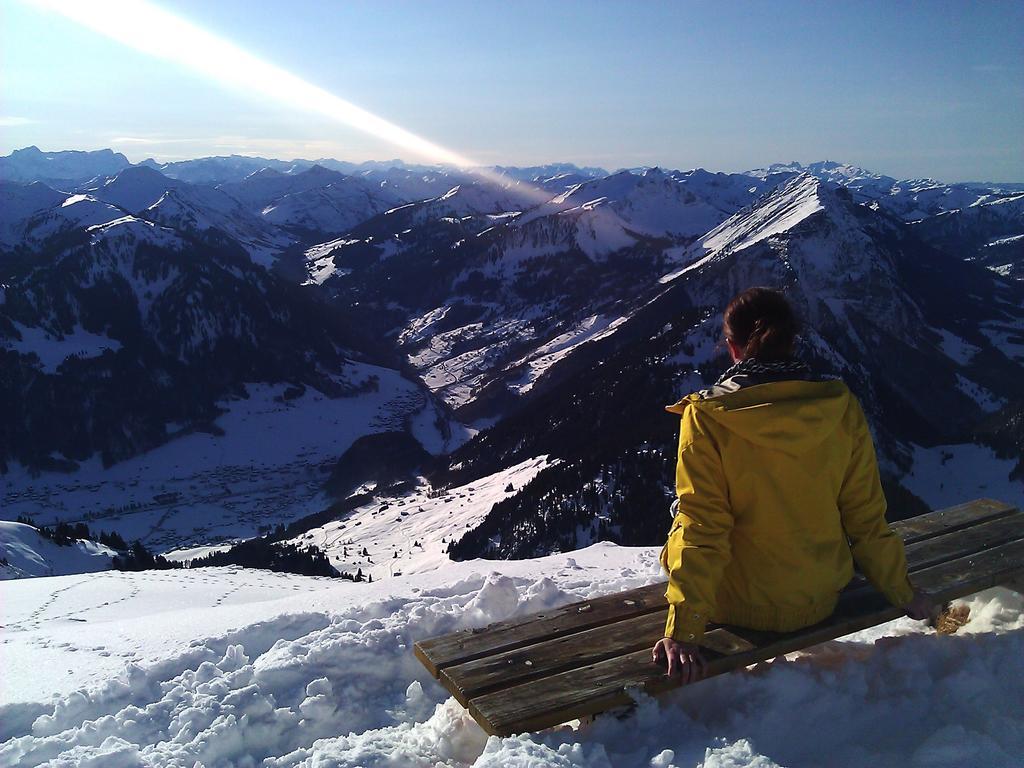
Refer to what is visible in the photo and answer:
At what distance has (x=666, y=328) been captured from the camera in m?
115

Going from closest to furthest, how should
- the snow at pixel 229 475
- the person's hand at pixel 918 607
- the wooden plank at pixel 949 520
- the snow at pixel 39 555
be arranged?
the person's hand at pixel 918 607, the wooden plank at pixel 949 520, the snow at pixel 39 555, the snow at pixel 229 475

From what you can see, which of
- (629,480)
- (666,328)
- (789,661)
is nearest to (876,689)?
(789,661)

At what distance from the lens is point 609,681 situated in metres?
4.33

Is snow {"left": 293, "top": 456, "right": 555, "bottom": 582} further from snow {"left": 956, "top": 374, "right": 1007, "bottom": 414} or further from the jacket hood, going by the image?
snow {"left": 956, "top": 374, "right": 1007, "bottom": 414}

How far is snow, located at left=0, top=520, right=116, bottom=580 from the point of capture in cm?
3878

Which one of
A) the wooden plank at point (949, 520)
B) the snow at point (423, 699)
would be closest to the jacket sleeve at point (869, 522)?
the snow at point (423, 699)

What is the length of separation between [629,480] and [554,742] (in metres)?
61.8

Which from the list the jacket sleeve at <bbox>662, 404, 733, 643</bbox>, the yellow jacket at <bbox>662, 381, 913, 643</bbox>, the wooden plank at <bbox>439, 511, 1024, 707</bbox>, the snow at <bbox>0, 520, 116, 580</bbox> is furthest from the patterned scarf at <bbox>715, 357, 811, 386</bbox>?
the snow at <bbox>0, 520, 116, 580</bbox>

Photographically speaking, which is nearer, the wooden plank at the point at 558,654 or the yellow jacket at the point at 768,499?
the yellow jacket at the point at 768,499

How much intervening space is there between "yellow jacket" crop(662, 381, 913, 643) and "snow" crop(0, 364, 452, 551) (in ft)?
401

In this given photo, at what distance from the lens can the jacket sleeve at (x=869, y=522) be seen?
14.8ft

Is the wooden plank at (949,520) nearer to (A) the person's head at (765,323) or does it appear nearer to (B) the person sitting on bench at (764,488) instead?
(B) the person sitting on bench at (764,488)

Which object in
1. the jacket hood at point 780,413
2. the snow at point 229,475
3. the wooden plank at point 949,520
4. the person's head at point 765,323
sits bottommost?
the snow at point 229,475

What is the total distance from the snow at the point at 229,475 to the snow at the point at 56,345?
3055cm
